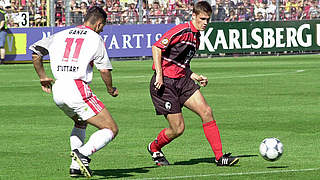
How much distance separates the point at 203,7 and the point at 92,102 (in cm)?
191

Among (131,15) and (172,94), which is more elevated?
(172,94)

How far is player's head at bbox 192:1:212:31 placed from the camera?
9438 millimetres

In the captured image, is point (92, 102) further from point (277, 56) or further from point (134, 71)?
point (277, 56)

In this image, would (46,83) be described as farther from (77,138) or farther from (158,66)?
(158,66)

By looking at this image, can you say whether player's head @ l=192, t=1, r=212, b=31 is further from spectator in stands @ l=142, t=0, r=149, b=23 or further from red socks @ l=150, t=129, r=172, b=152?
spectator in stands @ l=142, t=0, r=149, b=23

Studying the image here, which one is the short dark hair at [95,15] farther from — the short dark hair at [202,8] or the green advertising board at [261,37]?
the green advertising board at [261,37]

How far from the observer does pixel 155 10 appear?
33938 millimetres

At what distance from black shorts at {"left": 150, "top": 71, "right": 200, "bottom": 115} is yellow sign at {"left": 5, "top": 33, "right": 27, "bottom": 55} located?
22.3 m

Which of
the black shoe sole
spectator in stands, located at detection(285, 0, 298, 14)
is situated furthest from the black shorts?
spectator in stands, located at detection(285, 0, 298, 14)

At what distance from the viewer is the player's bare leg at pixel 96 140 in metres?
8.17

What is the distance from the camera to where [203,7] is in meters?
9.43

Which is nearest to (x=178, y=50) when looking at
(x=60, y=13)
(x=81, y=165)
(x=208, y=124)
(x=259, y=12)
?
(x=208, y=124)

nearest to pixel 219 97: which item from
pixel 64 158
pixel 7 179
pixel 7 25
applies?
pixel 64 158

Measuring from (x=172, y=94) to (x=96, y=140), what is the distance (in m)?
1.62
